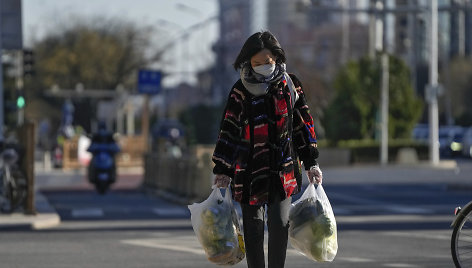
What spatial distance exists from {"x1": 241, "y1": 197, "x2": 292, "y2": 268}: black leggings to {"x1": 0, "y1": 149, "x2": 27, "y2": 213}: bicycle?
11006 millimetres

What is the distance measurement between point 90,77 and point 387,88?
40728mm

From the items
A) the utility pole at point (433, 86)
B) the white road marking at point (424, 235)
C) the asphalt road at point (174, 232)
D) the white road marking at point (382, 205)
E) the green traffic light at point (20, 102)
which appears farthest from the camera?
the utility pole at point (433, 86)

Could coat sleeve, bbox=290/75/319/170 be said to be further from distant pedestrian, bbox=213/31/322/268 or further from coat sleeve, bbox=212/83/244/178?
coat sleeve, bbox=212/83/244/178

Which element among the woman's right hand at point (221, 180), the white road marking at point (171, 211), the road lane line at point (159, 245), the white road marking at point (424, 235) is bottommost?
the white road marking at point (171, 211)

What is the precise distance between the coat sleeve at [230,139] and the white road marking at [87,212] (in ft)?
41.3

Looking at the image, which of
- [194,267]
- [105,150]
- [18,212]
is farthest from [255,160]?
[105,150]

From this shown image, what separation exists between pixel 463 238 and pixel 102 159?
59.2 ft

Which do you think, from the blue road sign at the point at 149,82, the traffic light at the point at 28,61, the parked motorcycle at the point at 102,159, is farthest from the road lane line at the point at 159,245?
the blue road sign at the point at 149,82

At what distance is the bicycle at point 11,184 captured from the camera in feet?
60.5

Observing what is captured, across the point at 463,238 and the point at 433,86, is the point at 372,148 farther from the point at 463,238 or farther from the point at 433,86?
the point at 463,238

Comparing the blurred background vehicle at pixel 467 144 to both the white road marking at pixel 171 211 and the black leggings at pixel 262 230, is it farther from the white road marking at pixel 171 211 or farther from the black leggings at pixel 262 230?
the black leggings at pixel 262 230

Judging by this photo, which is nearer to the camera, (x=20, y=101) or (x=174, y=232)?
(x=174, y=232)

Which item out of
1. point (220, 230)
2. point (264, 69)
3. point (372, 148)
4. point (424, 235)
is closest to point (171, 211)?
point (424, 235)

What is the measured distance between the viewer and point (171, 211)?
21734 mm
